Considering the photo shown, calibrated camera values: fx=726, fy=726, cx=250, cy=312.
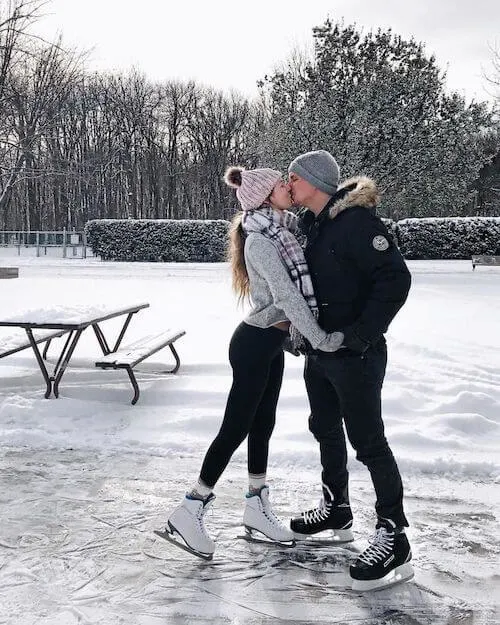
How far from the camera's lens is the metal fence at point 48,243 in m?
31.7

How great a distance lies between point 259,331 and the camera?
310 cm

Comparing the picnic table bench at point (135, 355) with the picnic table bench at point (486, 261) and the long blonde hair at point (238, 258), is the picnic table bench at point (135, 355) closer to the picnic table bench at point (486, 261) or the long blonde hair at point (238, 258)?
the long blonde hair at point (238, 258)

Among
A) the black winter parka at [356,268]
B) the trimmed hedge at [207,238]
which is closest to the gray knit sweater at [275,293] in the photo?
the black winter parka at [356,268]

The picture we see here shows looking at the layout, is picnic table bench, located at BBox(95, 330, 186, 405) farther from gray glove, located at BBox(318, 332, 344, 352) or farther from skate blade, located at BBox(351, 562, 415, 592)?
skate blade, located at BBox(351, 562, 415, 592)

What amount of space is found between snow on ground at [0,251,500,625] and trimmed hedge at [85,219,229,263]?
1976cm

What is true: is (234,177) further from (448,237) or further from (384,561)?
(448,237)

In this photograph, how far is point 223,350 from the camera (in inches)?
301

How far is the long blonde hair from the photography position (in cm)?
316

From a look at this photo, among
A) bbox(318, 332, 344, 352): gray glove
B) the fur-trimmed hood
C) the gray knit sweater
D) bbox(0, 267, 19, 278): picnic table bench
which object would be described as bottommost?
bbox(0, 267, 19, 278): picnic table bench

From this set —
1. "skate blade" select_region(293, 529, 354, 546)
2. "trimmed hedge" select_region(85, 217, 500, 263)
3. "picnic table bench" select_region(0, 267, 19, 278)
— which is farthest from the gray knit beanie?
"trimmed hedge" select_region(85, 217, 500, 263)

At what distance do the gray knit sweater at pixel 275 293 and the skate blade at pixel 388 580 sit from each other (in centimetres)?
94

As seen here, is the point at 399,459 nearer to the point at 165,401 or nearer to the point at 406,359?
the point at 165,401

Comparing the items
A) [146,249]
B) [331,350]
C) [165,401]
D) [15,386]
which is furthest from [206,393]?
[146,249]

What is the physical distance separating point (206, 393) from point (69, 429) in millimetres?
1238
